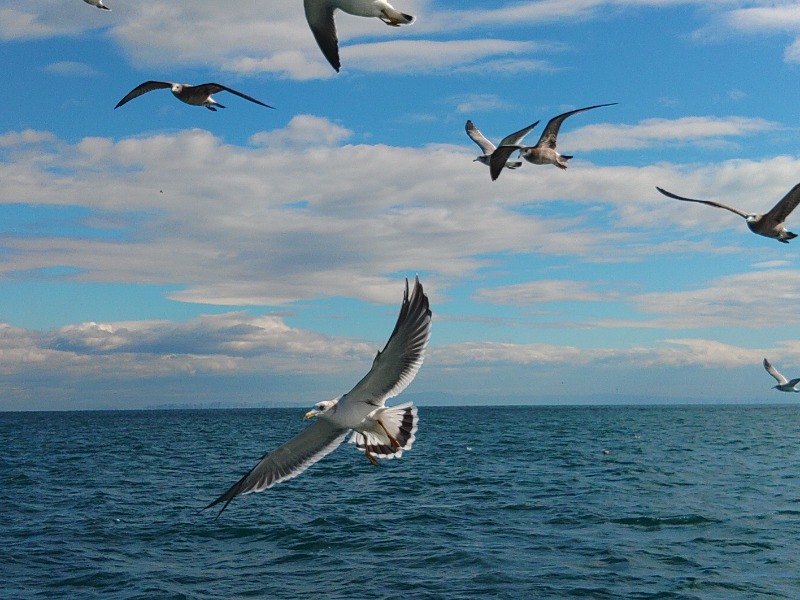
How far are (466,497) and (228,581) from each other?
36.9 feet

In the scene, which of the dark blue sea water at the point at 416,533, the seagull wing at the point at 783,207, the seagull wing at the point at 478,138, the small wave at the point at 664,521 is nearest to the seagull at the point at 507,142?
the seagull wing at the point at 478,138

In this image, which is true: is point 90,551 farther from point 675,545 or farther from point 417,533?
point 675,545

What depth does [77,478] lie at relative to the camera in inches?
1351

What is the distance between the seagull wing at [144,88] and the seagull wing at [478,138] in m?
7.78

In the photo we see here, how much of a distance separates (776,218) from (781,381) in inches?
750

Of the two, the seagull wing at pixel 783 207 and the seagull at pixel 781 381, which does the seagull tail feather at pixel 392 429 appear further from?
the seagull at pixel 781 381

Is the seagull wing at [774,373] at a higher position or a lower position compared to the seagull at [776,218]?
lower

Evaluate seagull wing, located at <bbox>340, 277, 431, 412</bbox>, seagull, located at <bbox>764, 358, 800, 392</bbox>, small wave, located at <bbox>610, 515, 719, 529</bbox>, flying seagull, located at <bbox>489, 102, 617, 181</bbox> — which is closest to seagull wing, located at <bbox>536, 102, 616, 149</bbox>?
flying seagull, located at <bbox>489, 102, 617, 181</bbox>

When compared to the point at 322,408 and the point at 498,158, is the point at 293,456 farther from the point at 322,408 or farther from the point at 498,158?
the point at 498,158

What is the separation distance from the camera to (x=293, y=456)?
1227 centimetres

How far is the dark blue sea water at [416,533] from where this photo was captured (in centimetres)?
1585

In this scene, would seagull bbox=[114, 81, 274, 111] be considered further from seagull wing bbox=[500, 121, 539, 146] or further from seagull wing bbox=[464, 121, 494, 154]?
seagull wing bbox=[464, 121, 494, 154]

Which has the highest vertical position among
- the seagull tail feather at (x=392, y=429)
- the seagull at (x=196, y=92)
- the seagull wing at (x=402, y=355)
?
the seagull at (x=196, y=92)

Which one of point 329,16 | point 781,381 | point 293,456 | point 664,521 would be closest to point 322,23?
point 329,16
